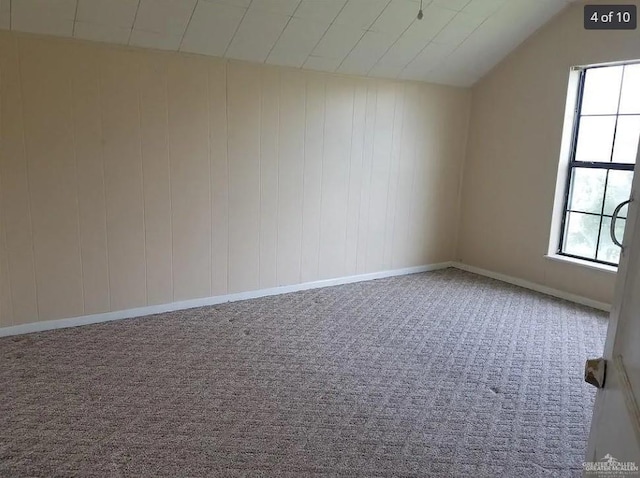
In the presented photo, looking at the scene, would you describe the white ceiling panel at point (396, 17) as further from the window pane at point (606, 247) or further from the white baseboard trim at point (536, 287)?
the white baseboard trim at point (536, 287)

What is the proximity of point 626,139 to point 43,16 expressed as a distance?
4.10 m

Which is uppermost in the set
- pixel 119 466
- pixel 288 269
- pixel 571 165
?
pixel 571 165

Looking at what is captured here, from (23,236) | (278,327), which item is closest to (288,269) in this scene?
(278,327)

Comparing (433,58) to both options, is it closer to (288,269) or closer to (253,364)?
(288,269)

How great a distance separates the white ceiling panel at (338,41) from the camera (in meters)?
3.56

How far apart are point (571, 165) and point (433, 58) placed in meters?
1.49

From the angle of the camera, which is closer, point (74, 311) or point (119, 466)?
point (119, 466)

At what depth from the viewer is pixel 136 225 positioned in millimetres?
3408

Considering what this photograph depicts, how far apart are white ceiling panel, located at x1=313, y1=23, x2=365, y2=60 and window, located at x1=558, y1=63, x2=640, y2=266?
1.93 m

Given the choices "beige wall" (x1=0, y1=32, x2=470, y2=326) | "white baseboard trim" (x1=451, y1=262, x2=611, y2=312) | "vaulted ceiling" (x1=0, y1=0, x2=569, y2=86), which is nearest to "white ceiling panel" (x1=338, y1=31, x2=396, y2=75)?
"vaulted ceiling" (x1=0, y1=0, x2=569, y2=86)

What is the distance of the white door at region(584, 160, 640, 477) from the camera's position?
0.86 m

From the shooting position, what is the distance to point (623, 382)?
928 millimetres

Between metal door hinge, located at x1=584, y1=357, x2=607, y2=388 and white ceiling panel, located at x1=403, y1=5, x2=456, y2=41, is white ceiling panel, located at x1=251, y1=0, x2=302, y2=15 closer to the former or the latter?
white ceiling panel, located at x1=403, y1=5, x2=456, y2=41

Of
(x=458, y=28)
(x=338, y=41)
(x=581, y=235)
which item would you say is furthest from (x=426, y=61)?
(x=581, y=235)
